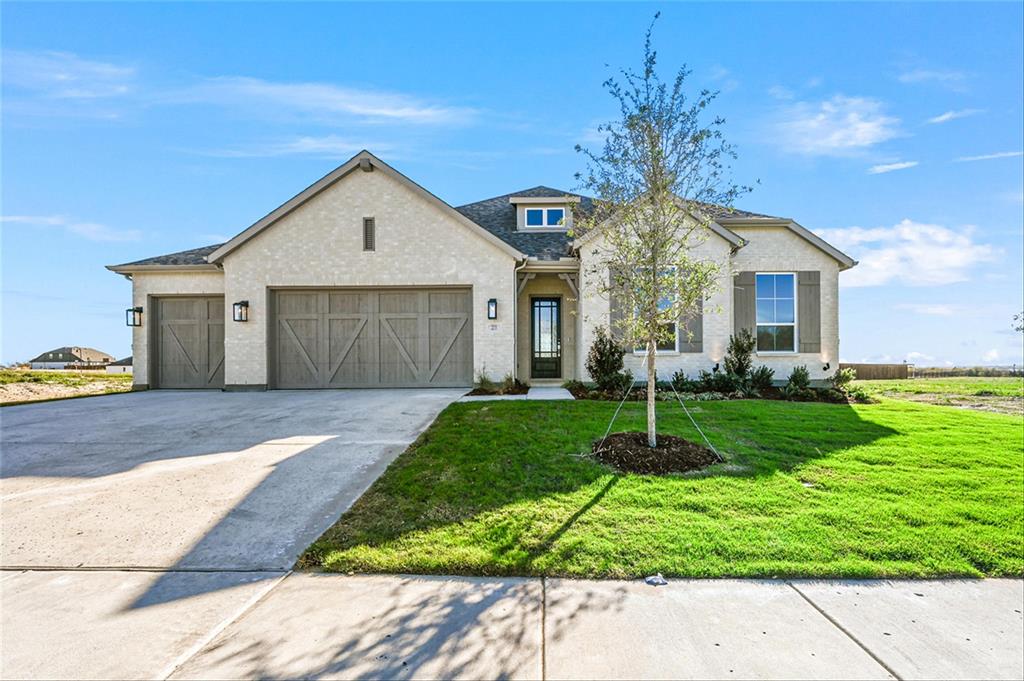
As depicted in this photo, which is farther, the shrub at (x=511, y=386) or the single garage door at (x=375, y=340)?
the single garage door at (x=375, y=340)

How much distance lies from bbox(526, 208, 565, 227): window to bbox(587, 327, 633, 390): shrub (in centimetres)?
551

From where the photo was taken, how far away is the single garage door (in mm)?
12742

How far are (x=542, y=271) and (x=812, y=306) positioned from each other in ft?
23.9

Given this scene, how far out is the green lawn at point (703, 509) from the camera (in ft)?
11.9

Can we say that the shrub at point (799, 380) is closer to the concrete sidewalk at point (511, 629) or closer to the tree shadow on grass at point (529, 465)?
the tree shadow on grass at point (529, 465)

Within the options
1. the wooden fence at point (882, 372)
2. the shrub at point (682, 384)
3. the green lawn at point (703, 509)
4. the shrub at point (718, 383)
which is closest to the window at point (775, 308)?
the shrub at point (718, 383)

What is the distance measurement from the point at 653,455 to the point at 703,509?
122 cm

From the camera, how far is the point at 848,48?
32.3 ft

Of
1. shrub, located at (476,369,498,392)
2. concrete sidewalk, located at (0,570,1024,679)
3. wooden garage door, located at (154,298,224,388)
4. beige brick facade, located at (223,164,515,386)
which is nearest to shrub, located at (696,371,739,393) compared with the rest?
beige brick facade, located at (223,164,515,386)

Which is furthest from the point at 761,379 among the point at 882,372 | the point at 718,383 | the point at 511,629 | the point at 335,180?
the point at 882,372

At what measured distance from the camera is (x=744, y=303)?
12.7 m

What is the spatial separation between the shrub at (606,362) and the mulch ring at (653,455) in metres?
5.12

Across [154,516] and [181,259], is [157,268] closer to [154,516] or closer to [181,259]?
[181,259]

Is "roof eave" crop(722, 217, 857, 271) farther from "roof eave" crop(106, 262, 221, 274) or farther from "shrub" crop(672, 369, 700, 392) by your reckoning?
"roof eave" crop(106, 262, 221, 274)
